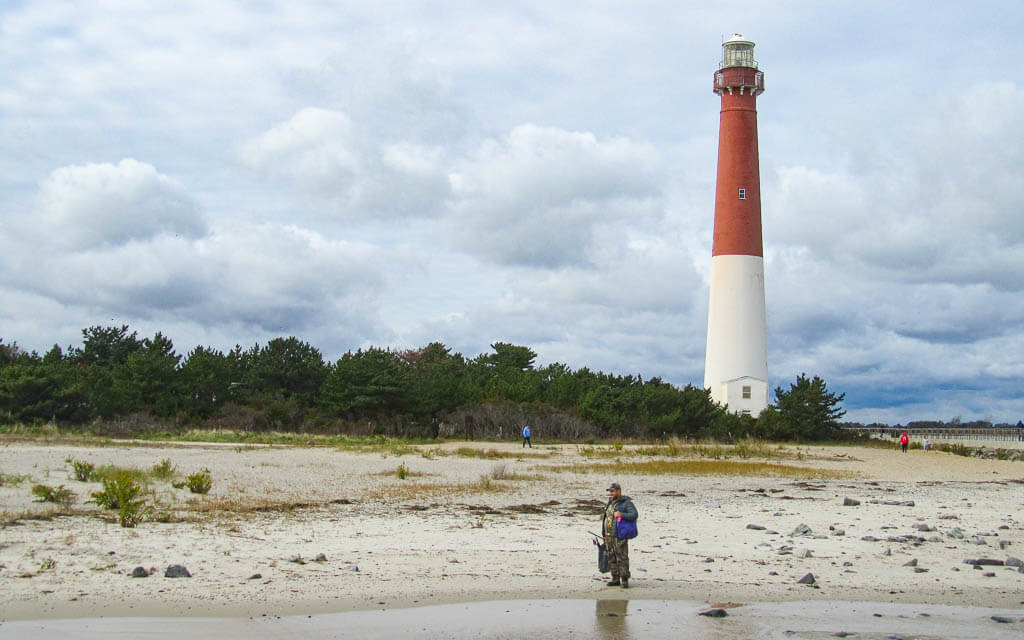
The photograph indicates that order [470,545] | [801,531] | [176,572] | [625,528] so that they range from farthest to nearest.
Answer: [801,531]
[470,545]
[176,572]
[625,528]

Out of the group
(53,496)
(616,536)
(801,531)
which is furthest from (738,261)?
(616,536)

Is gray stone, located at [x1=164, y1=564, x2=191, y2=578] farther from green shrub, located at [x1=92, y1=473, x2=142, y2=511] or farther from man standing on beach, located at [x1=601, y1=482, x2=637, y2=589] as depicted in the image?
man standing on beach, located at [x1=601, y1=482, x2=637, y2=589]

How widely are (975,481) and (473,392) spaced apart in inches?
1142

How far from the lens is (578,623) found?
1109 centimetres

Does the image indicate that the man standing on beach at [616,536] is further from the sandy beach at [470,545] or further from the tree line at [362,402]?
the tree line at [362,402]

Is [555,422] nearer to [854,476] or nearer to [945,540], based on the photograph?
[854,476]

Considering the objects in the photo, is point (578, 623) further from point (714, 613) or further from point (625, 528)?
point (714, 613)

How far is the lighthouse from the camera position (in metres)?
46.2

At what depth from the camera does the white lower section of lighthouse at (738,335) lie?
4622cm

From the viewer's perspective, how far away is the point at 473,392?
5503cm

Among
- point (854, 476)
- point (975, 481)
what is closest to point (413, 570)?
point (854, 476)

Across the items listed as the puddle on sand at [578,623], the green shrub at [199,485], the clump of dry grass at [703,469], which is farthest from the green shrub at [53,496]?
the clump of dry grass at [703,469]

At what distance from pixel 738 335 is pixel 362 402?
A: 18803mm

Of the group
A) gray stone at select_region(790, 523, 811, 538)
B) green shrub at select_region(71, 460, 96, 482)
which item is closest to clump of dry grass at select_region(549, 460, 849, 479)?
gray stone at select_region(790, 523, 811, 538)
